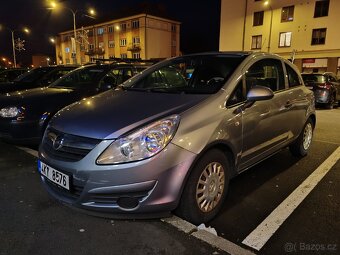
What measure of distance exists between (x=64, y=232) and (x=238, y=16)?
39.2 metres

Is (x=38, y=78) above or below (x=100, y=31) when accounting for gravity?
below

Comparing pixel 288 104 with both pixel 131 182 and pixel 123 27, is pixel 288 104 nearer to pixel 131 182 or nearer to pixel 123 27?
pixel 131 182

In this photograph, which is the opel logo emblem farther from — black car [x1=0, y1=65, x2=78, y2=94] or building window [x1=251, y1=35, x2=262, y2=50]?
building window [x1=251, y1=35, x2=262, y2=50]

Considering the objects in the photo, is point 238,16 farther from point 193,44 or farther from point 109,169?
point 109,169

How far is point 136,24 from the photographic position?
5200 centimetres

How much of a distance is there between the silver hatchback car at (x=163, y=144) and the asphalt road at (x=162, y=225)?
26 centimetres

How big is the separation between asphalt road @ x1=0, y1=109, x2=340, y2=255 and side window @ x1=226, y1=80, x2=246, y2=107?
1.15 m

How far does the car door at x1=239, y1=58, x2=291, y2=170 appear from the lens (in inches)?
133

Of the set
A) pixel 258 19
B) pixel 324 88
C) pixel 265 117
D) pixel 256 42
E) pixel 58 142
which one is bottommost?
pixel 324 88

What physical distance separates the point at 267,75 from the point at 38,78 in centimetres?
666

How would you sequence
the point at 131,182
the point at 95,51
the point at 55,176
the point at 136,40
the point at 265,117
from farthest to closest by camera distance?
the point at 95,51, the point at 136,40, the point at 265,117, the point at 55,176, the point at 131,182

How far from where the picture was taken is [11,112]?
4.88 meters

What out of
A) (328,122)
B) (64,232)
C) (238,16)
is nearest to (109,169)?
(64,232)

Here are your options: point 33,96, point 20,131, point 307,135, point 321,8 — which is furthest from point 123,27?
point 307,135
